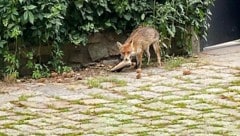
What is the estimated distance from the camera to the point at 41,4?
7.72 meters

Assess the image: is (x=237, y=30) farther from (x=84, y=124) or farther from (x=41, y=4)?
(x=84, y=124)

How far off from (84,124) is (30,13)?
2138 millimetres

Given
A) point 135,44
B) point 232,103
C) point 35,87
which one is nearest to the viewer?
point 232,103

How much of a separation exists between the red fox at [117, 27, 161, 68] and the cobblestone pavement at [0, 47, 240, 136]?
0.65ft

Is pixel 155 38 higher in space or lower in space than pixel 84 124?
higher

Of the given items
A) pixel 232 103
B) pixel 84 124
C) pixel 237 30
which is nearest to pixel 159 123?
pixel 84 124

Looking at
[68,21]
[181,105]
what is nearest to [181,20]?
[68,21]

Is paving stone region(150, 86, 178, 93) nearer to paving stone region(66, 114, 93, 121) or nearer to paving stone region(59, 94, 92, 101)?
paving stone region(59, 94, 92, 101)

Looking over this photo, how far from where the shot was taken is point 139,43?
8133 millimetres

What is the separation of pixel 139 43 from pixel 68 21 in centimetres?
82

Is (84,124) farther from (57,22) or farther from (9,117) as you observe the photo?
(57,22)

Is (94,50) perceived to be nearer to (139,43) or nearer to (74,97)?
(139,43)

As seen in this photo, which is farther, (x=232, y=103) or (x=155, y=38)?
(x=155, y=38)

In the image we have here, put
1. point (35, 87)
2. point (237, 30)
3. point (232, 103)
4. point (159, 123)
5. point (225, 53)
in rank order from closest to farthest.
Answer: point (159, 123) < point (232, 103) < point (35, 87) < point (225, 53) < point (237, 30)
